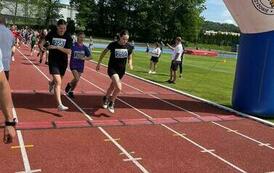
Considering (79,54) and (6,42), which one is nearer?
(6,42)

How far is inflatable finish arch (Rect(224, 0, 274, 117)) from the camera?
10.2 metres

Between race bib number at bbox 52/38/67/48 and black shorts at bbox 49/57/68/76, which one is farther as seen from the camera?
race bib number at bbox 52/38/67/48

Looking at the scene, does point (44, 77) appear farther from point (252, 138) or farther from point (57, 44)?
point (252, 138)

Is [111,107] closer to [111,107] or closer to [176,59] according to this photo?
[111,107]

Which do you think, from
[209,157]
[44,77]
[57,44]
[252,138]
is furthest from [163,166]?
[44,77]

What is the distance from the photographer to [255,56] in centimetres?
1045

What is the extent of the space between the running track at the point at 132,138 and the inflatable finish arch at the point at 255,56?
0.71 metres

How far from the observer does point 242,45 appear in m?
10.9

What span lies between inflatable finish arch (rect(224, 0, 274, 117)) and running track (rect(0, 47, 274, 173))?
712mm

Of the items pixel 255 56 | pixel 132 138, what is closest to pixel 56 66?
pixel 132 138

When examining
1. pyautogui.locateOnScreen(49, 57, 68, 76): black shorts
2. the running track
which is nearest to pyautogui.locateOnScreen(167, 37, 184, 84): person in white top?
the running track

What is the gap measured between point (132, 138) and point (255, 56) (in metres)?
4.55

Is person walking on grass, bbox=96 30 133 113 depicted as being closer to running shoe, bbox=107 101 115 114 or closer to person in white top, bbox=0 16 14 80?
running shoe, bbox=107 101 115 114

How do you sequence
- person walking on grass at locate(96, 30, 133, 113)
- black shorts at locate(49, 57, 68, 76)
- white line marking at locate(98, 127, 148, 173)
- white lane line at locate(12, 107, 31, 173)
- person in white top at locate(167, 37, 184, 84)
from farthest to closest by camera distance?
person in white top at locate(167, 37, 184, 84) < person walking on grass at locate(96, 30, 133, 113) < black shorts at locate(49, 57, 68, 76) < white line marking at locate(98, 127, 148, 173) < white lane line at locate(12, 107, 31, 173)
